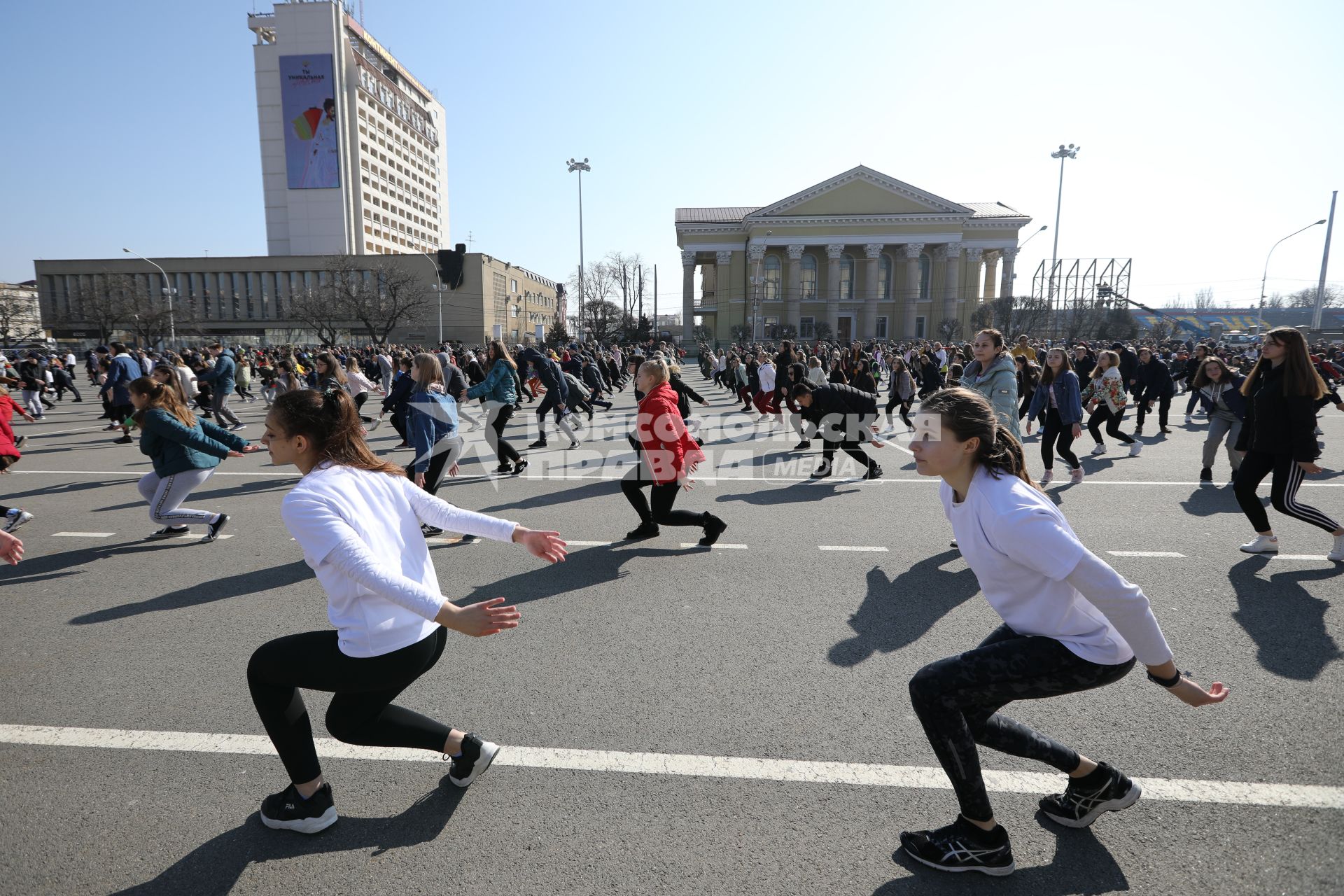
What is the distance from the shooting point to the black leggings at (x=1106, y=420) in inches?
455

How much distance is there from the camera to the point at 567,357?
75.2ft

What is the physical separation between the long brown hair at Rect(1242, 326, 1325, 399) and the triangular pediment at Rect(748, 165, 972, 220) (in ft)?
208

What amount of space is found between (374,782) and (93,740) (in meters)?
1.44

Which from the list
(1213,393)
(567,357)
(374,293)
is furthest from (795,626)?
(374,293)

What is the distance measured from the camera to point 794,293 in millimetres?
68500

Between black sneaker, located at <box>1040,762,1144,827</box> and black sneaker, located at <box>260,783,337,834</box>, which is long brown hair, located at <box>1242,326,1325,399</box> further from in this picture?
black sneaker, located at <box>260,783,337,834</box>

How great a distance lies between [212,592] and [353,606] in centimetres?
380

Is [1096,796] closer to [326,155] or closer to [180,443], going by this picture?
[180,443]

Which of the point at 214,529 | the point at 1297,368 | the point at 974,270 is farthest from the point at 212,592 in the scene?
the point at 974,270

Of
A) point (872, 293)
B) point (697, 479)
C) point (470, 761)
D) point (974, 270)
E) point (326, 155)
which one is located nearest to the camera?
point (470, 761)

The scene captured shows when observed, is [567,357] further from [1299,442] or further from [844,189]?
[844,189]

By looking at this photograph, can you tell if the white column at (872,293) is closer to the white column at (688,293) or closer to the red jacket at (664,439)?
the white column at (688,293)

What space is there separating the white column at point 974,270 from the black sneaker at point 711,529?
234 ft

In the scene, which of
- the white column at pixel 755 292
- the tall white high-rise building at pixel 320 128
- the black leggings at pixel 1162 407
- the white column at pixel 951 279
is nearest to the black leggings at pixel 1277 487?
the black leggings at pixel 1162 407
